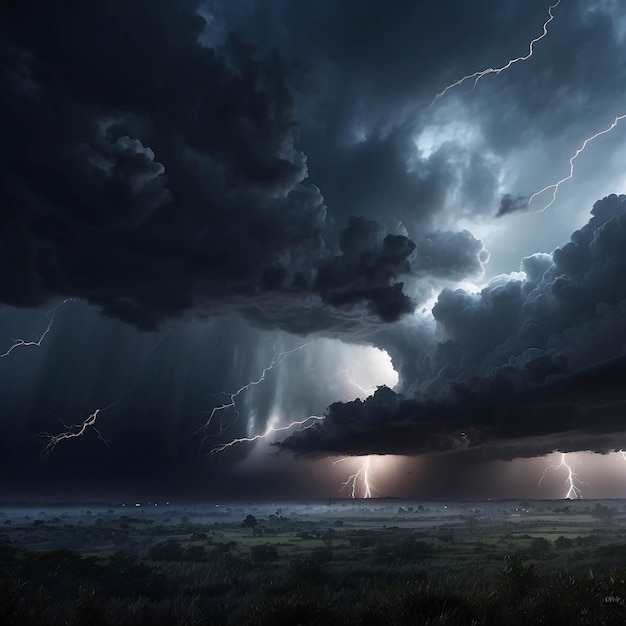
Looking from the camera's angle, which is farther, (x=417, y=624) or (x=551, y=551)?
(x=551, y=551)

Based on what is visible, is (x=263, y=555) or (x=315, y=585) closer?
(x=315, y=585)

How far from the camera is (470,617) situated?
1332 centimetres

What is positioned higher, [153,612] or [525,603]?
[525,603]

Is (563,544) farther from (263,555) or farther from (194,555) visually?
(194,555)

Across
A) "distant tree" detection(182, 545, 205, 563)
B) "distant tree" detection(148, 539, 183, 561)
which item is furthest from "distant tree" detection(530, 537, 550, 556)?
"distant tree" detection(148, 539, 183, 561)

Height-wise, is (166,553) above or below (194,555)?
above

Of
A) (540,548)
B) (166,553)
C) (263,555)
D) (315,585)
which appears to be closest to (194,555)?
(166,553)

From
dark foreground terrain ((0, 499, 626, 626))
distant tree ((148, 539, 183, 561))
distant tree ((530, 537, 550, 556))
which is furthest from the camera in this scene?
distant tree ((530, 537, 550, 556))

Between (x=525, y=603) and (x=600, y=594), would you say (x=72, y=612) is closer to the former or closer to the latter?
(x=525, y=603)

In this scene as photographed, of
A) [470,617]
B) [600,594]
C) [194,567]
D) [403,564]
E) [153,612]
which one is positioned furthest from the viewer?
[403,564]

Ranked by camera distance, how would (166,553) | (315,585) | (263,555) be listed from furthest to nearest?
(166,553) < (263,555) < (315,585)

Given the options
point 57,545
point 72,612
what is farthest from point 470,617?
point 57,545

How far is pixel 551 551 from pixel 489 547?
23.1 ft

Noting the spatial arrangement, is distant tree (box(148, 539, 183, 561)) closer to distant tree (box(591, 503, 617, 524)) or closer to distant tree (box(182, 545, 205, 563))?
distant tree (box(182, 545, 205, 563))
